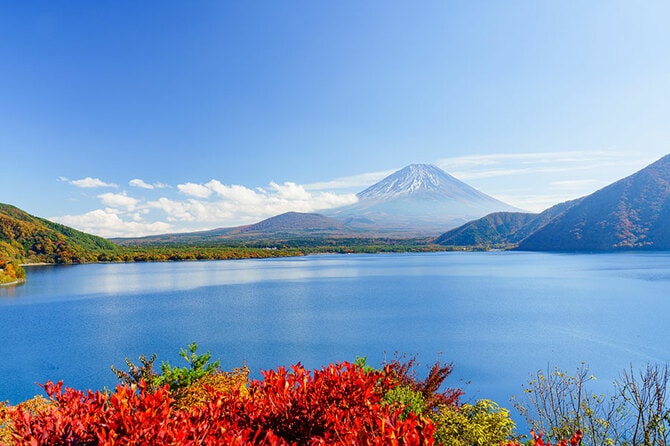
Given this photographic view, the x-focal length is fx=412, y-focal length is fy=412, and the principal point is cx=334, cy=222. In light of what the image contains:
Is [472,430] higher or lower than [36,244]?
lower

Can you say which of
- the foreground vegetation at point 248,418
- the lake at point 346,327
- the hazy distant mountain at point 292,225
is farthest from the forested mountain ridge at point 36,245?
the hazy distant mountain at point 292,225

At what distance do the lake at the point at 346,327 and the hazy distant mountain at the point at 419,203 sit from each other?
124945mm

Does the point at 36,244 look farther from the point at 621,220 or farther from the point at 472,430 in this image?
the point at 621,220

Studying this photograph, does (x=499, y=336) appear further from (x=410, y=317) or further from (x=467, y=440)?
(x=467, y=440)

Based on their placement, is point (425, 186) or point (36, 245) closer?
point (36, 245)

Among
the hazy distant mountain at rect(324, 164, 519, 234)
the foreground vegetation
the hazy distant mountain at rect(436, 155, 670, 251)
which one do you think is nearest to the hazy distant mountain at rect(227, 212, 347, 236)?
the hazy distant mountain at rect(324, 164, 519, 234)

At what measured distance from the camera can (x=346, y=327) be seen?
14406 millimetres

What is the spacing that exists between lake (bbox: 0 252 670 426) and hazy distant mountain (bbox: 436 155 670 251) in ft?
114

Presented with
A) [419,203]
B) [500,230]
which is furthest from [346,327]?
[419,203]

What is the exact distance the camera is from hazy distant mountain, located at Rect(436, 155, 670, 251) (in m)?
54.9

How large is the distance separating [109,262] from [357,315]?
46.0 m

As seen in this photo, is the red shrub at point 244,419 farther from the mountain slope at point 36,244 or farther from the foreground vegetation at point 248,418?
the mountain slope at point 36,244

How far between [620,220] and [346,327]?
195 feet

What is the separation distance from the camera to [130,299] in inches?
855
